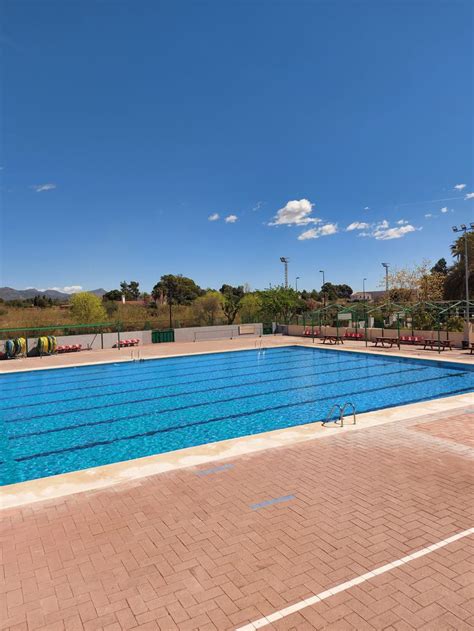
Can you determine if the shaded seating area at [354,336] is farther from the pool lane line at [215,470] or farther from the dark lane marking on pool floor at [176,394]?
the pool lane line at [215,470]

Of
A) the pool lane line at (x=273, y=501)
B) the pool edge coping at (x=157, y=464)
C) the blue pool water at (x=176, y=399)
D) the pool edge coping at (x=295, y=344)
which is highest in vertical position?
the pool edge coping at (x=295, y=344)

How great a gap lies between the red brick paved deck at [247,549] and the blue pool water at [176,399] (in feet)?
10.5

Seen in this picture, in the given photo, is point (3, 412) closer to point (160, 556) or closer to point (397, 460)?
point (160, 556)

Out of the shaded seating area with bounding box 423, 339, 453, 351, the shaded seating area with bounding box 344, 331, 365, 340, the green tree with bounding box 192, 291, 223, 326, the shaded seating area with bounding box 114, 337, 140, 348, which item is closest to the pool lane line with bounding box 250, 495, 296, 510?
A: the shaded seating area with bounding box 423, 339, 453, 351

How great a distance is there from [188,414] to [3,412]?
5.94 metres

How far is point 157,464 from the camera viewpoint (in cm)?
673

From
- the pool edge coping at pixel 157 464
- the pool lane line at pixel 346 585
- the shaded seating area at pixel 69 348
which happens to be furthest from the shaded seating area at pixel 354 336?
the pool lane line at pixel 346 585

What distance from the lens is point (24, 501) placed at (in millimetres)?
5582

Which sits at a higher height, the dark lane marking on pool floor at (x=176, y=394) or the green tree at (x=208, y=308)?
the green tree at (x=208, y=308)

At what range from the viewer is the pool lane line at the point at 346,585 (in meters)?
3.19

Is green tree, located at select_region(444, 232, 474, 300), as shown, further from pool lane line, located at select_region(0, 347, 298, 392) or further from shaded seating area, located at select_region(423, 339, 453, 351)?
pool lane line, located at select_region(0, 347, 298, 392)

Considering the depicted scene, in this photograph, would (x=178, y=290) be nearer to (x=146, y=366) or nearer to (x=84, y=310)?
(x=84, y=310)

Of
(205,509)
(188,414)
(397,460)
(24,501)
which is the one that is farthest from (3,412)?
(397,460)

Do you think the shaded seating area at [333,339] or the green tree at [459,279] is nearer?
the shaded seating area at [333,339]
